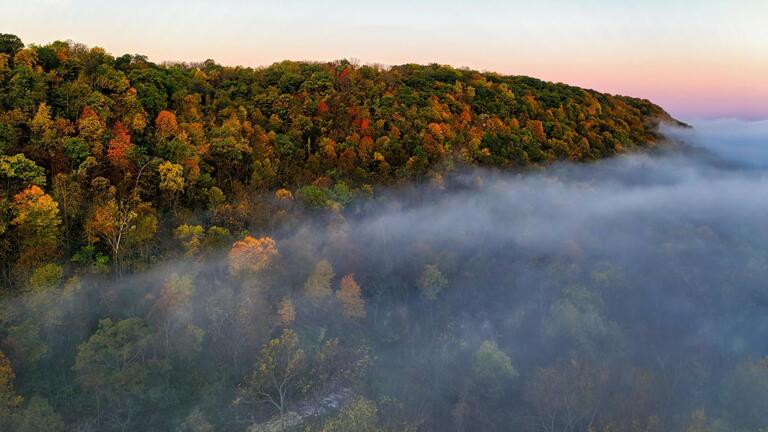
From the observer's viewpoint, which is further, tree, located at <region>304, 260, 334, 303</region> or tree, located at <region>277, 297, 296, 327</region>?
tree, located at <region>304, 260, 334, 303</region>

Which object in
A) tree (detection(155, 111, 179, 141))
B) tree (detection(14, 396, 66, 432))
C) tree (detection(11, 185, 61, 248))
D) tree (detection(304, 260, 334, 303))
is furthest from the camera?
tree (detection(155, 111, 179, 141))

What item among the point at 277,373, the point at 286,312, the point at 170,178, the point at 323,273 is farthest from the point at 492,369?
the point at 170,178

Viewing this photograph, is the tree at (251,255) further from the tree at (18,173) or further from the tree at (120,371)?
the tree at (18,173)

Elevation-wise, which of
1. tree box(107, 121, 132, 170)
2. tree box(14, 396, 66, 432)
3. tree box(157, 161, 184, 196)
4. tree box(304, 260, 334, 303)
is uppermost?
tree box(107, 121, 132, 170)

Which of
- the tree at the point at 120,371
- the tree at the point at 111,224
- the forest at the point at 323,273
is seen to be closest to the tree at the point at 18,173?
the forest at the point at 323,273

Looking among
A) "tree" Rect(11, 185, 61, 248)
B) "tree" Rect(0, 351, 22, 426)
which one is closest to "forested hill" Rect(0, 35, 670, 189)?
"tree" Rect(11, 185, 61, 248)

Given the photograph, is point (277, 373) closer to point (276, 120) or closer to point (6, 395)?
point (6, 395)

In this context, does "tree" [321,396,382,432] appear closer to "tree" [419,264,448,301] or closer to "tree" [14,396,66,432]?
"tree" [14,396,66,432]

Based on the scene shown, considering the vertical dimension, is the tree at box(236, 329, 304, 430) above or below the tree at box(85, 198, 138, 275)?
below
